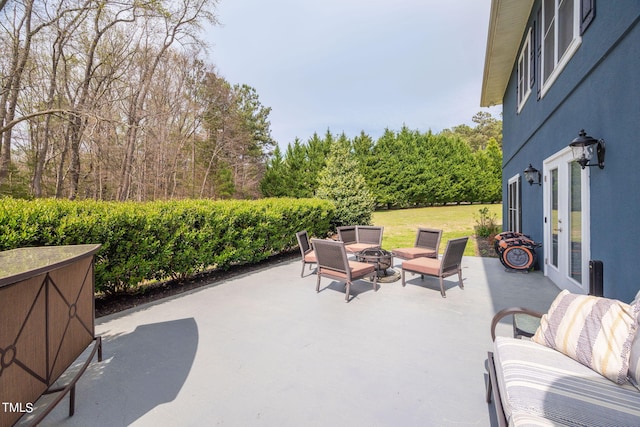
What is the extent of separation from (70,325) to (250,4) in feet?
35.1

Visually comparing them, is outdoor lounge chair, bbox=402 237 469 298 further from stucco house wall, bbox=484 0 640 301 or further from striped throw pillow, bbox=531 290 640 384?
striped throw pillow, bbox=531 290 640 384

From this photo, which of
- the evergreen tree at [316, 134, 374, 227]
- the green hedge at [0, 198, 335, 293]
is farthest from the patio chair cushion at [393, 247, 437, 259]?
the evergreen tree at [316, 134, 374, 227]

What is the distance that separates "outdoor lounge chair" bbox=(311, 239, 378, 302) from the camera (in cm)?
455

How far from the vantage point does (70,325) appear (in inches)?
89.4

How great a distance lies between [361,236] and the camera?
777 centimetres

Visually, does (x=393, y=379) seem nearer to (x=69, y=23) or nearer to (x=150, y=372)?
(x=150, y=372)

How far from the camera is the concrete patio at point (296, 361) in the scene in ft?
6.88

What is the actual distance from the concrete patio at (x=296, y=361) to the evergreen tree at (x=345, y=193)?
6666 mm

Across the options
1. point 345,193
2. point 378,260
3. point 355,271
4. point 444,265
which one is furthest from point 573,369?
point 345,193

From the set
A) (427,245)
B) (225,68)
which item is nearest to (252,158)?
(225,68)

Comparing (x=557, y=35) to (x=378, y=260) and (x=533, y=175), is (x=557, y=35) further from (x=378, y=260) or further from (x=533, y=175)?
(x=378, y=260)

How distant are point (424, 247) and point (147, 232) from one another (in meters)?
5.38

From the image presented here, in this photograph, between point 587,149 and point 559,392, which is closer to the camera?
point 559,392

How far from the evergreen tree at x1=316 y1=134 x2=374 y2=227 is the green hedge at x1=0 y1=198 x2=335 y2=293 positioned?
4.47 m
